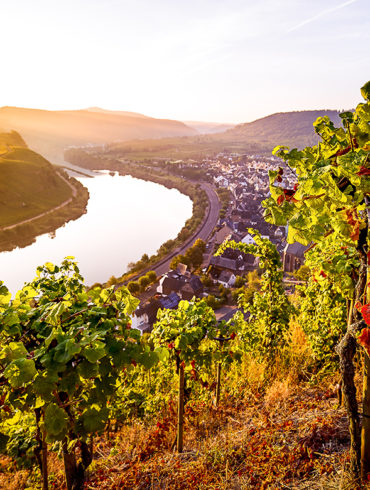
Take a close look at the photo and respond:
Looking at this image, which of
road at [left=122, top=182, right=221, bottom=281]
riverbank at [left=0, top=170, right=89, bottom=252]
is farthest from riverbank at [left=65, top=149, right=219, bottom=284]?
riverbank at [left=0, top=170, right=89, bottom=252]

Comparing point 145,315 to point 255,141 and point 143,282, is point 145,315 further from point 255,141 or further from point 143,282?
point 255,141

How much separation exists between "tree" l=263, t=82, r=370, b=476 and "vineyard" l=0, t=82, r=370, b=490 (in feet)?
0.04

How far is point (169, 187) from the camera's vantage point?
322 ft

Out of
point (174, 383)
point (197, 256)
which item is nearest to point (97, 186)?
point (197, 256)

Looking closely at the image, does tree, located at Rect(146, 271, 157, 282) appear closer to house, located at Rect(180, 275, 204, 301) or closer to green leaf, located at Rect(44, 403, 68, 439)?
house, located at Rect(180, 275, 204, 301)

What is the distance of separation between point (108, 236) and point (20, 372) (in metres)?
52.5

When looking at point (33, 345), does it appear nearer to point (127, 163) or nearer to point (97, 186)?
point (97, 186)

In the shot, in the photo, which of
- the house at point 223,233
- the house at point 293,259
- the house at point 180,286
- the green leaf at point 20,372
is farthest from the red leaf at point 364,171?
the house at point 223,233

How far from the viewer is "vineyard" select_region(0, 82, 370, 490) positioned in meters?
1.80

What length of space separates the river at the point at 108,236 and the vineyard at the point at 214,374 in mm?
31465

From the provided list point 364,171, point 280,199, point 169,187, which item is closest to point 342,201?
point 364,171

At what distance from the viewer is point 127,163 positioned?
435ft

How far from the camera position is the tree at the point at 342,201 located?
1.58 m

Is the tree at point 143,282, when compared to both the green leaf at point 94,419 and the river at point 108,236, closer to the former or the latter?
the river at point 108,236
